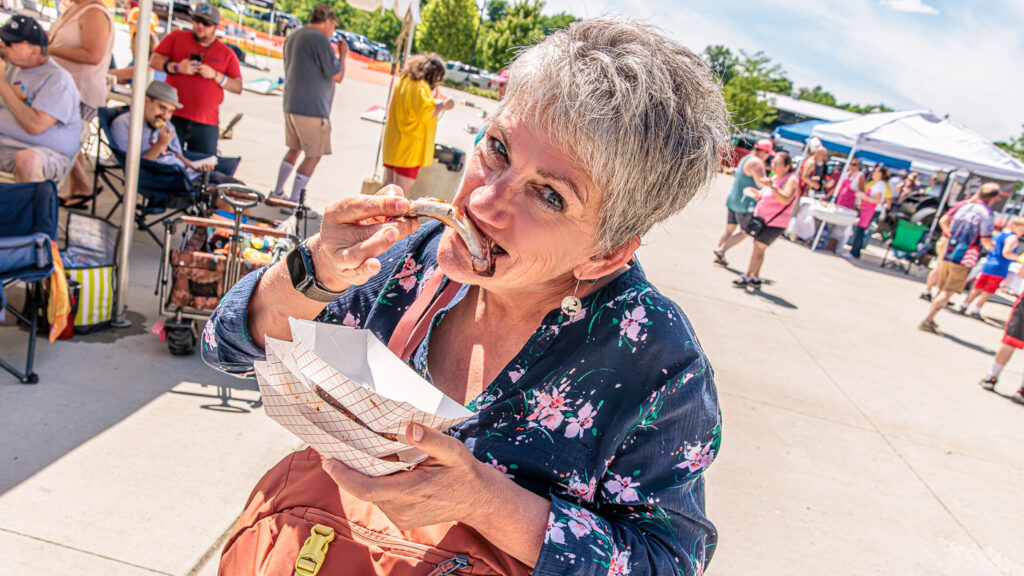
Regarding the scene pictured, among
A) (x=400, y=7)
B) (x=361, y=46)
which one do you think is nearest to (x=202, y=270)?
(x=400, y=7)

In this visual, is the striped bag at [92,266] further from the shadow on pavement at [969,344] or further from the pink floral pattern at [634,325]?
the shadow on pavement at [969,344]

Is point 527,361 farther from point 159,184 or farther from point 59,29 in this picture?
point 59,29

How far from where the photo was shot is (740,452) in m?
4.21

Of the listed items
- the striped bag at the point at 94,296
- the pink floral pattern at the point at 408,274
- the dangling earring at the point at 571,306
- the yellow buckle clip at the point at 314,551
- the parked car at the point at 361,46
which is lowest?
the striped bag at the point at 94,296

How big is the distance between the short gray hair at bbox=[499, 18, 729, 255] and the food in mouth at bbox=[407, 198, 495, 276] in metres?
0.23

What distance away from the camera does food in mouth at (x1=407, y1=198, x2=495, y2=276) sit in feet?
4.06

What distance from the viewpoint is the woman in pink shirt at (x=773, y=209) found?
7.73 metres

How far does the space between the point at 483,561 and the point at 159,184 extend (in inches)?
190

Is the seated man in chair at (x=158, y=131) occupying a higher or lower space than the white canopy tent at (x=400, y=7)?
lower

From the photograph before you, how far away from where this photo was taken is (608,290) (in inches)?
54.0

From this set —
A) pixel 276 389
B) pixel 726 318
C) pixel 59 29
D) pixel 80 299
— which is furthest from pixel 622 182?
pixel 726 318

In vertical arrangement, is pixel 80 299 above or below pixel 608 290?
below

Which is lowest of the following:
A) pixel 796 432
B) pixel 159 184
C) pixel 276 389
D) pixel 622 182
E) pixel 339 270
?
pixel 796 432

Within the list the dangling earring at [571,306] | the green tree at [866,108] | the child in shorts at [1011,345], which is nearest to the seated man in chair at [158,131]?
the dangling earring at [571,306]
